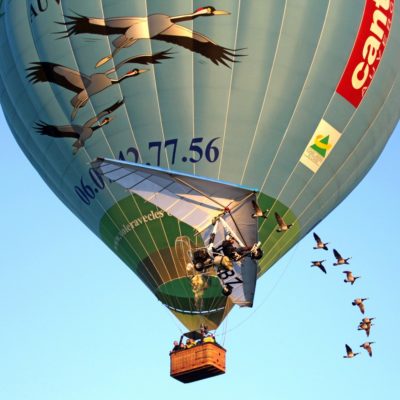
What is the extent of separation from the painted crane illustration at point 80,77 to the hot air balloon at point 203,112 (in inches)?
1.4

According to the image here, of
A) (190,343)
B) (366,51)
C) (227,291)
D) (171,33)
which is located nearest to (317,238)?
(227,291)

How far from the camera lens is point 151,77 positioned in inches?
1452

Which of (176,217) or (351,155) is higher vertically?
(351,155)

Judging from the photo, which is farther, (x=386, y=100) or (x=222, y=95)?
(x=386, y=100)

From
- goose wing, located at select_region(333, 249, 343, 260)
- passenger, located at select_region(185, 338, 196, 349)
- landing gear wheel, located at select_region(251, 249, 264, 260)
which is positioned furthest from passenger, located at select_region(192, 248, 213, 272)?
goose wing, located at select_region(333, 249, 343, 260)

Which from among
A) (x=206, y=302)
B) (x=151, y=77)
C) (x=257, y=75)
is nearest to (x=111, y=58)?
(x=151, y=77)

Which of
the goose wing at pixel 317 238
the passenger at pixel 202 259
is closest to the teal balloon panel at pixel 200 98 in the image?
the goose wing at pixel 317 238

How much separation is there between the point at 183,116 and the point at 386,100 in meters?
5.83

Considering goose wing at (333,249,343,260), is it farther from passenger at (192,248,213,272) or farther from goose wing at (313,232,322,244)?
passenger at (192,248,213,272)

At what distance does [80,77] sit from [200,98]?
3148 millimetres

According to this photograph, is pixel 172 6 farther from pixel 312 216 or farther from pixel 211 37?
pixel 312 216

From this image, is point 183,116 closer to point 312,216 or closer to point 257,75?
point 257,75

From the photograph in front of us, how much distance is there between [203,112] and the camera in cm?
3659

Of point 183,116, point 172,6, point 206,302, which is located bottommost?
point 206,302
